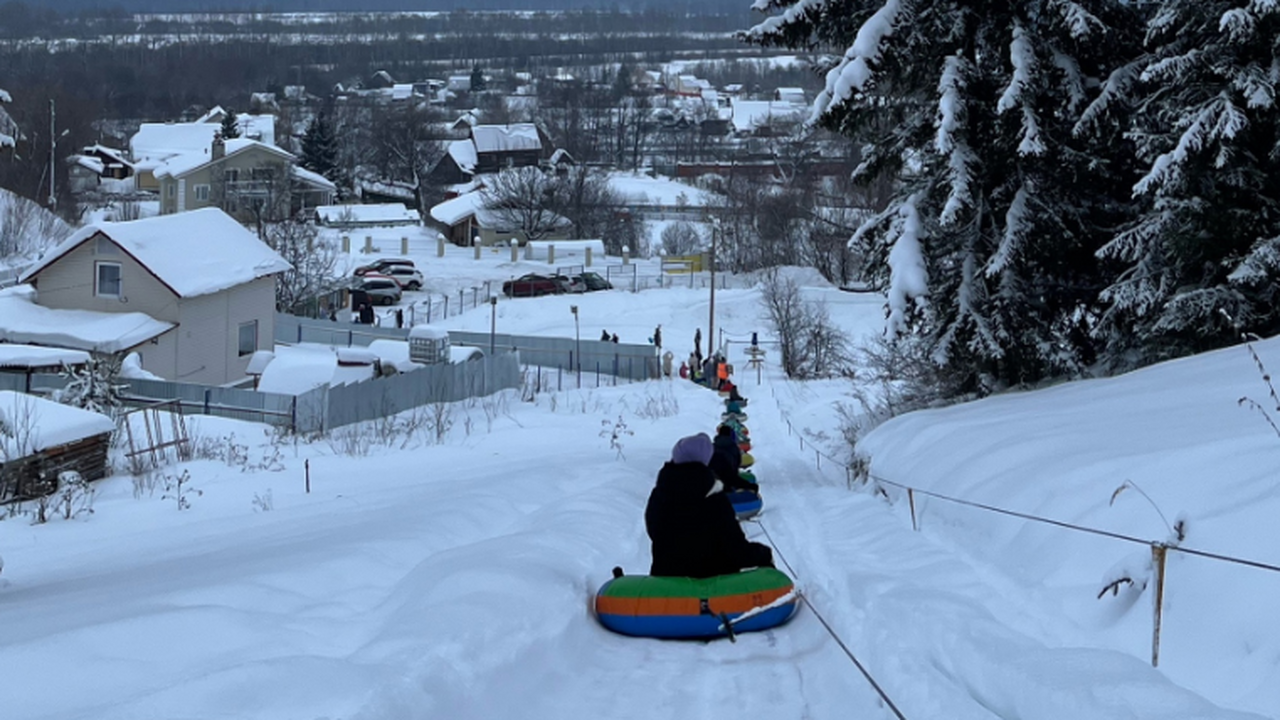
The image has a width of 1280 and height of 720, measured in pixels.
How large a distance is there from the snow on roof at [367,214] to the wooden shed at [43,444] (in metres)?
72.6

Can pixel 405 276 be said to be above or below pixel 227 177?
below

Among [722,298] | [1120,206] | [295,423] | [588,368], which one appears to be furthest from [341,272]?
[1120,206]

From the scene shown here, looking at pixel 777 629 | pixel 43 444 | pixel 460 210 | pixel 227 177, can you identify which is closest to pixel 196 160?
pixel 227 177

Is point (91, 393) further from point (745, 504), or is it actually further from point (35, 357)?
point (745, 504)

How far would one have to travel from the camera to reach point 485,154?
119 m

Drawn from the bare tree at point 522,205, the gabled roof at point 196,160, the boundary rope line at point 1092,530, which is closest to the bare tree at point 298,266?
the bare tree at point 522,205

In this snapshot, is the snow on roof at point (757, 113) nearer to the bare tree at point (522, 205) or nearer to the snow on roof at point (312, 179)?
the snow on roof at point (312, 179)

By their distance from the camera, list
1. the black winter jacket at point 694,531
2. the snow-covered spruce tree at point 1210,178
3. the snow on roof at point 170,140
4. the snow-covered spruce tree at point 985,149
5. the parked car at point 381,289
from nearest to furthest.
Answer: the black winter jacket at point 694,531, the snow-covered spruce tree at point 1210,178, the snow-covered spruce tree at point 985,149, the parked car at point 381,289, the snow on roof at point 170,140

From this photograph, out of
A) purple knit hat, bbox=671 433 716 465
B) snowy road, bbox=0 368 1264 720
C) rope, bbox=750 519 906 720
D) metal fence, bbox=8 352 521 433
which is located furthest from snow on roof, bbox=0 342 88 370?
purple knit hat, bbox=671 433 716 465

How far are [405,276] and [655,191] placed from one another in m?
54.8

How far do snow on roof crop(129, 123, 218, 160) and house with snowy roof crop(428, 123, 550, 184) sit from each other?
66.1 ft

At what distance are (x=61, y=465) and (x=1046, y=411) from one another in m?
15.5

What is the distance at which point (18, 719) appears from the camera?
551 cm

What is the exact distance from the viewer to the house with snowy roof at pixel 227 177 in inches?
3391
